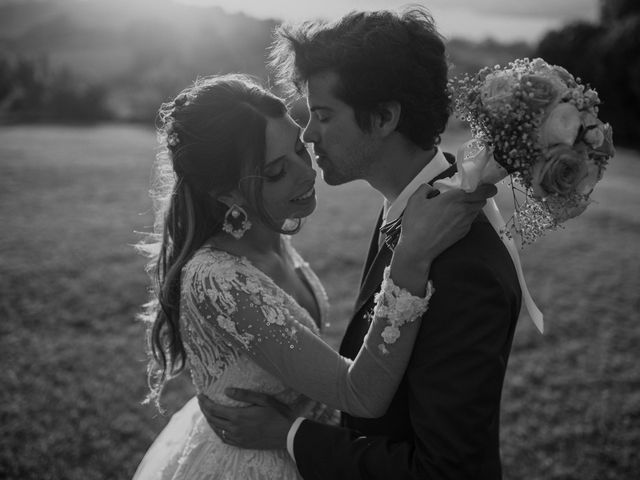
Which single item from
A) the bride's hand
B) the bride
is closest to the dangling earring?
the bride

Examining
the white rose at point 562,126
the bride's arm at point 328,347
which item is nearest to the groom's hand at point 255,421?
the bride's arm at point 328,347

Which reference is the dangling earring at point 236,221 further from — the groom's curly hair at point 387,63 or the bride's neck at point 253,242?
the groom's curly hair at point 387,63

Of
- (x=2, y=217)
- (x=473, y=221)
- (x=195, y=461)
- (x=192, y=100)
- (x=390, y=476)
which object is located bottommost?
(x=2, y=217)

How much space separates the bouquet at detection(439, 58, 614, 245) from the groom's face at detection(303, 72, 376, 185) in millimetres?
784

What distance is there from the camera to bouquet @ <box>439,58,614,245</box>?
1779 mm

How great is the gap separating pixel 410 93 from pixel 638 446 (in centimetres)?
405

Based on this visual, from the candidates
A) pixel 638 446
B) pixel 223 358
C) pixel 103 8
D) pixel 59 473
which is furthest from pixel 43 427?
pixel 103 8

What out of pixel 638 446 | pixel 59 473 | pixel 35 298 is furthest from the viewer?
pixel 35 298

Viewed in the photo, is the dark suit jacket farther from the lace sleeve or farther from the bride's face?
the bride's face

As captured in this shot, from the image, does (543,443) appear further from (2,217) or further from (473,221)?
(2,217)

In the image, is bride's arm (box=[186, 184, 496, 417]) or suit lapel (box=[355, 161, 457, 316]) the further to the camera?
suit lapel (box=[355, 161, 457, 316])

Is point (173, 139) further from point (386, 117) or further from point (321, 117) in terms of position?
point (386, 117)

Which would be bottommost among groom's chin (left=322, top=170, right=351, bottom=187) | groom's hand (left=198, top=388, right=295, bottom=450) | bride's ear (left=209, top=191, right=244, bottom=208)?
groom's hand (left=198, top=388, right=295, bottom=450)

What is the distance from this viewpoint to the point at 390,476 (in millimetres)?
2211
